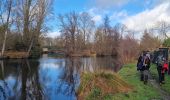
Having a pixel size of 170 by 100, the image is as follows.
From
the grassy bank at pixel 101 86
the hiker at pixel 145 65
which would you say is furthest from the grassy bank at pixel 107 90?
the hiker at pixel 145 65

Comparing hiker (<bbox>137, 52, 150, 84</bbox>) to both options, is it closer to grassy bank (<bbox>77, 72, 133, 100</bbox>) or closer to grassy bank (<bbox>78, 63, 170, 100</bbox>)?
grassy bank (<bbox>78, 63, 170, 100</bbox>)

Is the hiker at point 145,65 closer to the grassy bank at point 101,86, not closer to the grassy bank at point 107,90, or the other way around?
the grassy bank at point 107,90

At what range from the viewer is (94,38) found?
318 ft

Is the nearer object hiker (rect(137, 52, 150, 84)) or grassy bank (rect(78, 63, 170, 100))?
grassy bank (rect(78, 63, 170, 100))

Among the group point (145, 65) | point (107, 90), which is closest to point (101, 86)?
point (107, 90)

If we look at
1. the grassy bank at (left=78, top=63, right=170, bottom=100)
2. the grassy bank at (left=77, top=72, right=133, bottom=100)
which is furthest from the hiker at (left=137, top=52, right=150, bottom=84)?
the grassy bank at (left=77, top=72, right=133, bottom=100)

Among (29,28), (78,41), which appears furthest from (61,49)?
(29,28)

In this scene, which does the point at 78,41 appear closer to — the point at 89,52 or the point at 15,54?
the point at 89,52

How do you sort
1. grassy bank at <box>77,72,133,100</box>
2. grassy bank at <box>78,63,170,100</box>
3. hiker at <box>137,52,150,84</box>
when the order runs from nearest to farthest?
grassy bank at <box>78,63,170,100</box>, grassy bank at <box>77,72,133,100</box>, hiker at <box>137,52,150,84</box>

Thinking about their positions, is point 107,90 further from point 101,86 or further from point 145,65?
point 145,65

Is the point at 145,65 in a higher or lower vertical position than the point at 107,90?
higher

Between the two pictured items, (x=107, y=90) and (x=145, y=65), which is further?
(x=145, y=65)

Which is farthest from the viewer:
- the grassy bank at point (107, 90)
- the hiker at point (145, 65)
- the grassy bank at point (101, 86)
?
the hiker at point (145, 65)

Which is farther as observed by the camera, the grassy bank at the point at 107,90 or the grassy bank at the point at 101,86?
the grassy bank at the point at 101,86
